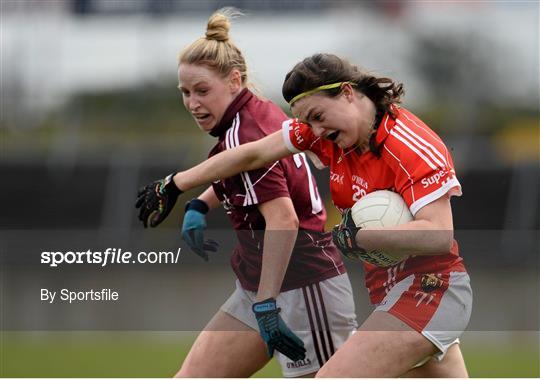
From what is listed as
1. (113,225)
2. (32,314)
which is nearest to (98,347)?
(32,314)

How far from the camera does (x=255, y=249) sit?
159 inches

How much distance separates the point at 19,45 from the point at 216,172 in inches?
457

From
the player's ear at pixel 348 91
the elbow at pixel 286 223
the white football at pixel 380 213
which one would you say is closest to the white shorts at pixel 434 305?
the white football at pixel 380 213

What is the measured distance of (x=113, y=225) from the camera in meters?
12.6

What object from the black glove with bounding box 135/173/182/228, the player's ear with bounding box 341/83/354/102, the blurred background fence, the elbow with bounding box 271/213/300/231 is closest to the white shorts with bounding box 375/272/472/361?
the elbow with bounding box 271/213/300/231

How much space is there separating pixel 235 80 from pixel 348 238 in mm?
1033

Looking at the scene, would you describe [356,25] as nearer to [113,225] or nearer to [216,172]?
[113,225]

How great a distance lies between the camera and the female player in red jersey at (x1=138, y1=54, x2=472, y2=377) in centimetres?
320

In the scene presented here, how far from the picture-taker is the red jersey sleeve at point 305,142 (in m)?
3.59

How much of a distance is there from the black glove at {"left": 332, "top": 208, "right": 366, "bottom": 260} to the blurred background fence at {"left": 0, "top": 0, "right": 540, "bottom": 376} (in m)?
8.48

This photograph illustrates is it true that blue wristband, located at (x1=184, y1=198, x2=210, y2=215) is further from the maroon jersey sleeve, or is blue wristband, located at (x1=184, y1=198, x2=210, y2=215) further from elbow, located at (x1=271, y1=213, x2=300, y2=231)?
elbow, located at (x1=271, y1=213, x2=300, y2=231)

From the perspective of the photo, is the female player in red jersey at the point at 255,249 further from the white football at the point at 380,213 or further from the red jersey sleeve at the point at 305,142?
the white football at the point at 380,213

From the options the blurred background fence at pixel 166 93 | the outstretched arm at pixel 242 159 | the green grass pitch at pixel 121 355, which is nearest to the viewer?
the outstretched arm at pixel 242 159

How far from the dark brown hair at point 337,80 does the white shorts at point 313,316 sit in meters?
0.98
